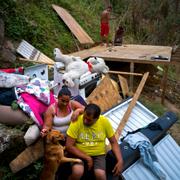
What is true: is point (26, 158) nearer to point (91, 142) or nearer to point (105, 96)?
point (91, 142)

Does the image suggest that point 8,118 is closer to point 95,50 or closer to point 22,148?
point 22,148

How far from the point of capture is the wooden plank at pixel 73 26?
1205 cm

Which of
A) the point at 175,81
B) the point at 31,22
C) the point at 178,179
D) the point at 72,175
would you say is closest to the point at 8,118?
the point at 72,175

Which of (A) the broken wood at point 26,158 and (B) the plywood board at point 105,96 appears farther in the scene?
(B) the plywood board at point 105,96

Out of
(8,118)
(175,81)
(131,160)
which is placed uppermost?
(8,118)

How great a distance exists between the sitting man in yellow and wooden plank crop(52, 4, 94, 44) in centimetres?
796

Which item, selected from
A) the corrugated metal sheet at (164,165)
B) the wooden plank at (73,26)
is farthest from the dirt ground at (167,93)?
the corrugated metal sheet at (164,165)

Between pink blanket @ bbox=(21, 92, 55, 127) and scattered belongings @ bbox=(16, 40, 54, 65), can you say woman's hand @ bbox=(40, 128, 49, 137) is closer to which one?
pink blanket @ bbox=(21, 92, 55, 127)

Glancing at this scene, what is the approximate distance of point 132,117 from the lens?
21.0 feet

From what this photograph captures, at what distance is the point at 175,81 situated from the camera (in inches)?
483

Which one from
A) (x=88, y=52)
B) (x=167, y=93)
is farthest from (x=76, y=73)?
(x=167, y=93)

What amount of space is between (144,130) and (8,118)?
195 centimetres

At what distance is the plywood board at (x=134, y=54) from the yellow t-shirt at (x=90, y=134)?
585 cm

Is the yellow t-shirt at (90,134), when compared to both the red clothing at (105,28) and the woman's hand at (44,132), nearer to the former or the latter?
the woman's hand at (44,132)
